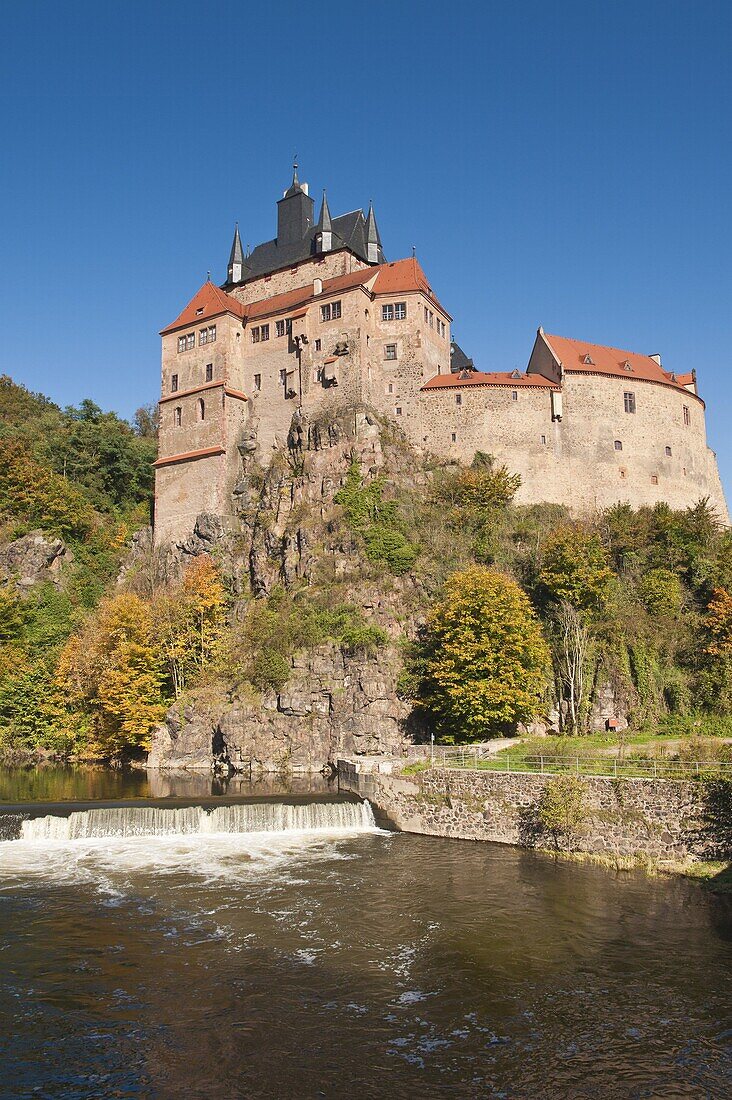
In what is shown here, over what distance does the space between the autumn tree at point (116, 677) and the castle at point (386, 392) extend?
11.7 metres

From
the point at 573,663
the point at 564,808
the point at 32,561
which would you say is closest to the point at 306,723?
the point at 573,663

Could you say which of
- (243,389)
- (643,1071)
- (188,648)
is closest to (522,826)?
(643,1071)

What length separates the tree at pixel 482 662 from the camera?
32562mm

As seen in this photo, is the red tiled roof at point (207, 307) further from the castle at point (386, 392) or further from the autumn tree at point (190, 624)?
the autumn tree at point (190, 624)

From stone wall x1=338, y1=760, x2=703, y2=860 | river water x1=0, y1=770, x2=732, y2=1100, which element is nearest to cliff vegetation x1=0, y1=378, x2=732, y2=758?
stone wall x1=338, y1=760, x2=703, y2=860

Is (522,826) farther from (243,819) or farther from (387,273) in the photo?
(387,273)

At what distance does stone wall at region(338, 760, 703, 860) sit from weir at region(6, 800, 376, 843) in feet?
4.39

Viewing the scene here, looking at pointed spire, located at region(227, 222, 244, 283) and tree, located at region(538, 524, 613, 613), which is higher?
pointed spire, located at region(227, 222, 244, 283)

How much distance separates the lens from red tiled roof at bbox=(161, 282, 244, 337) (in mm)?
58406

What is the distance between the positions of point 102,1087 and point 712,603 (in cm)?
3317

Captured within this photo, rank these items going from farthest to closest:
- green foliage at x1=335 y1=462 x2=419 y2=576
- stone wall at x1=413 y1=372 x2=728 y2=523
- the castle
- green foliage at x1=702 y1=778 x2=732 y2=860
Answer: the castle, stone wall at x1=413 y1=372 x2=728 y2=523, green foliage at x1=335 y1=462 x2=419 y2=576, green foliage at x1=702 y1=778 x2=732 y2=860

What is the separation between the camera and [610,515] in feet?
154

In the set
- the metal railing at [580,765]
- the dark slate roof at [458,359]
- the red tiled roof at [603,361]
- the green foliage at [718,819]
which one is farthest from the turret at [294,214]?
the green foliage at [718,819]

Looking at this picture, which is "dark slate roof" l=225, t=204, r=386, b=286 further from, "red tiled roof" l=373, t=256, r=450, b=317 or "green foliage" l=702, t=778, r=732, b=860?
"green foliage" l=702, t=778, r=732, b=860
